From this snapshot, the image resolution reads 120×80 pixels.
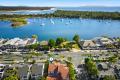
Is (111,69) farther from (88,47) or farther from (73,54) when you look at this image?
(88,47)

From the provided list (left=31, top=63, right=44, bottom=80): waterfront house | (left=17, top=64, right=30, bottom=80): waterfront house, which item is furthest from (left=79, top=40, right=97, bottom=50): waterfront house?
(left=17, top=64, right=30, bottom=80): waterfront house

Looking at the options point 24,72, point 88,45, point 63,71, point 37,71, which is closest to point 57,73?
point 63,71

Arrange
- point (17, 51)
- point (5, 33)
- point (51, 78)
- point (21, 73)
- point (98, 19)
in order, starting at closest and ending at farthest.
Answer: point (51, 78) < point (21, 73) < point (17, 51) < point (5, 33) < point (98, 19)

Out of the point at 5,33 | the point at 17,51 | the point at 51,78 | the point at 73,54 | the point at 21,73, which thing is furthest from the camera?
the point at 5,33

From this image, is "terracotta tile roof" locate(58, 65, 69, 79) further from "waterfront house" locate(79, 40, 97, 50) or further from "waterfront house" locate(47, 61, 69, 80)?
"waterfront house" locate(79, 40, 97, 50)

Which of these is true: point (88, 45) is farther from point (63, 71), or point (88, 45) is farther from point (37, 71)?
point (37, 71)

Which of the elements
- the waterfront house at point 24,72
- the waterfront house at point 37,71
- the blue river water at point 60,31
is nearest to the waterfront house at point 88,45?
the blue river water at point 60,31

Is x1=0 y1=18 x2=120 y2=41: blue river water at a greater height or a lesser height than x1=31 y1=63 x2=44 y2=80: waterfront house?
lesser

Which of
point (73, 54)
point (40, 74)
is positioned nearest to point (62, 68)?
point (40, 74)

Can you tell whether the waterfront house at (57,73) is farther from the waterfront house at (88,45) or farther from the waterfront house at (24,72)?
the waterfront house at (88,45)

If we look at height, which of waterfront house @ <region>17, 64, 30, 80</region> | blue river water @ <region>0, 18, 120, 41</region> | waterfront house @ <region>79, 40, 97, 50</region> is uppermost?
waterfront house @ <region>17, 64, 30, 80</region>

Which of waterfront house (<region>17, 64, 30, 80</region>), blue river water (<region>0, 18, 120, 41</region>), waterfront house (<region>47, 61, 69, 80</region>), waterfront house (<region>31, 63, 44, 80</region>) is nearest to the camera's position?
waterfront house (<region>47, 61, 69, 80</region>)
